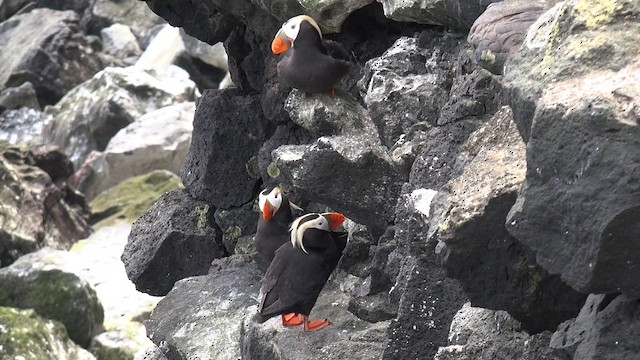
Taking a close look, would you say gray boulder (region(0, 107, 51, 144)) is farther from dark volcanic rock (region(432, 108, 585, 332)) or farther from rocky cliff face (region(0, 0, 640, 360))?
dark volcanic rock (region(432, 108, 585, 332))

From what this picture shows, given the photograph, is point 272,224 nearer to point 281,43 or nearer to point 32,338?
point 281,43

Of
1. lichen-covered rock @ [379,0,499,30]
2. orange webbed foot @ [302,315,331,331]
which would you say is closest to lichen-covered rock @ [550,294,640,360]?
lichen-covered rock @ [379,0,499,30]

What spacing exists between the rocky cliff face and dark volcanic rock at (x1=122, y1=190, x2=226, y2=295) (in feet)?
0.05

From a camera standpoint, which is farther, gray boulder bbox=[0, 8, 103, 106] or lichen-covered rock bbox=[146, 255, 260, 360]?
gray boulder bbox=[0, 8, 103, 106]

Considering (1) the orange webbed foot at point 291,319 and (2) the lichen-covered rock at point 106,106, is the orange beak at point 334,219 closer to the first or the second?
(1) the orange webbed foot at point 291,319

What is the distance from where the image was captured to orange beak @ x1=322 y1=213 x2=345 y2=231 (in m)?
7.14

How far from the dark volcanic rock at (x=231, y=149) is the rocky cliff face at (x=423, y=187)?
0.05 feet

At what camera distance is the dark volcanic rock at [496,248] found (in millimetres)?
4359

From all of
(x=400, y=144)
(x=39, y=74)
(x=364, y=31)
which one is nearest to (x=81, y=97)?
(x=39, y=74)

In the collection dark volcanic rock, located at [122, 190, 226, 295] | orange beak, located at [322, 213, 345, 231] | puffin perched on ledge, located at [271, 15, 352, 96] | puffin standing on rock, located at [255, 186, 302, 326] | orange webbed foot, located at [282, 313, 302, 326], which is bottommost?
dark volcanic rock, located at [122, 190, 226, 295]

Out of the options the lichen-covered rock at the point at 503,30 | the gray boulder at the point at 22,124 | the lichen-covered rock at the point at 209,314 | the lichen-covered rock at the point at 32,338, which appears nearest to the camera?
the lichen-covered rock at the point at 503,30

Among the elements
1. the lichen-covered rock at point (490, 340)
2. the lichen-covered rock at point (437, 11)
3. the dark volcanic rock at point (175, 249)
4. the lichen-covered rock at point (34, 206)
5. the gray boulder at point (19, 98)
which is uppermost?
the lichen-covered rock at point (437, 11)

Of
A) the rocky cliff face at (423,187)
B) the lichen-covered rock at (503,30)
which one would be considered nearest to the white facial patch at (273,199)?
the rocky cliff face at (423,187)

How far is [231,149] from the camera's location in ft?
31.4
